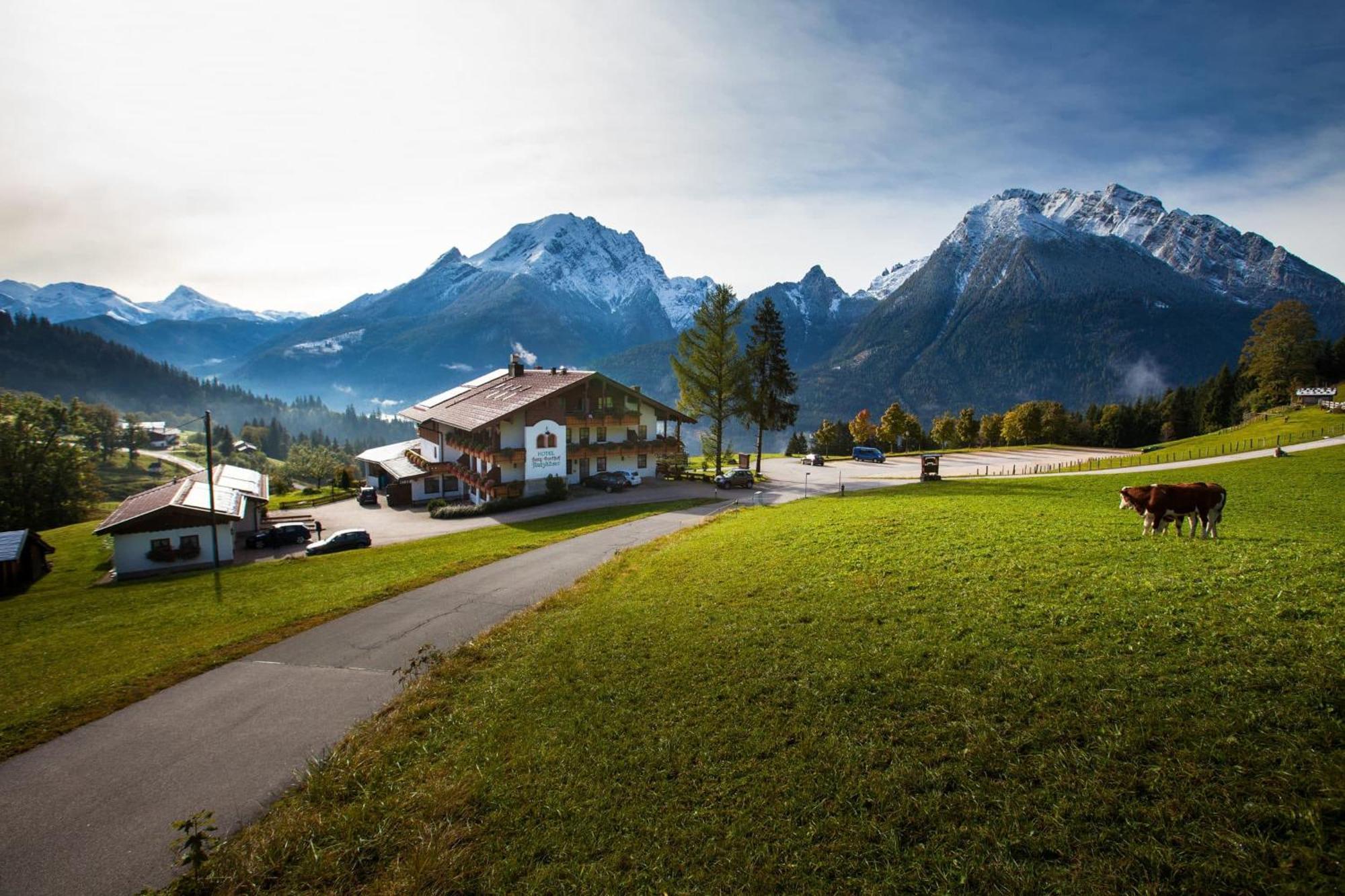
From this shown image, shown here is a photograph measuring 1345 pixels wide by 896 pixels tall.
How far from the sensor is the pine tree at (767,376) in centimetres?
5962

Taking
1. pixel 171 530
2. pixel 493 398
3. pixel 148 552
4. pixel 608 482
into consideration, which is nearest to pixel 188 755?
pixel 171 530

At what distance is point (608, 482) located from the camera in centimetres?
5409

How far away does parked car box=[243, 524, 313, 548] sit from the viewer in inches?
1662

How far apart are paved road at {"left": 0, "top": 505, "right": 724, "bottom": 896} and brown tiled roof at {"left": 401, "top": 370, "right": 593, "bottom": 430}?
32274 millimetres

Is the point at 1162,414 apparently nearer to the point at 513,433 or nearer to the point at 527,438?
the point at 527,438

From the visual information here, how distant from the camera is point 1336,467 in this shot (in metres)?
29.0

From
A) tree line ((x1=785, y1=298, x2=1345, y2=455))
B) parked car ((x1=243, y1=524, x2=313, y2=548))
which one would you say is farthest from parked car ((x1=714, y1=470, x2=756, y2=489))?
tree line ((x1=785, y1=298, x2=1345, y2=455))

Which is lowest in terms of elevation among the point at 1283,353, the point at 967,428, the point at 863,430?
the point at 967,428

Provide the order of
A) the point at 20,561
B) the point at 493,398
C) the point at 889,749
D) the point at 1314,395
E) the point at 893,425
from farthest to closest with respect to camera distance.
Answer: the point at 893,425 < the point at 1314,395 < the point at 493,398 < the point at 20,561 < the point at 889,749

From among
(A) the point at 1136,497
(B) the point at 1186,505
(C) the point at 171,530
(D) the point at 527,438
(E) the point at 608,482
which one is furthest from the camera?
(E) the point at 608,482

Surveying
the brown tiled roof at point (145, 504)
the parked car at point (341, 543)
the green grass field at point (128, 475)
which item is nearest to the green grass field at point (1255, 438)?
the parked car at point (341, 543)

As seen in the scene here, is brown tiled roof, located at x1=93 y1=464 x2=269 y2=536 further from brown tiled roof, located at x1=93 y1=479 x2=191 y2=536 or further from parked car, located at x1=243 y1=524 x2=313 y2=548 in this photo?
parked car, located at x1=243 y1=524 x2=313 y2=548

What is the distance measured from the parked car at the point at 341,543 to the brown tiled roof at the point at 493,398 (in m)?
12.9

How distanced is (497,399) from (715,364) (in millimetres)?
22291
